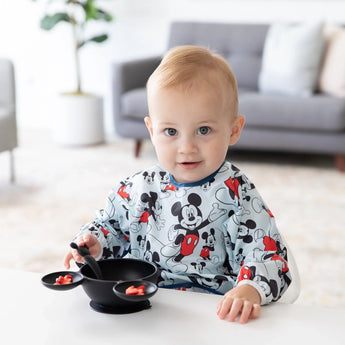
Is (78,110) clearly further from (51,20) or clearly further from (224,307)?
(224,307)

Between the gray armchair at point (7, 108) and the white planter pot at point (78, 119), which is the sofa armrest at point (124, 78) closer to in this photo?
the white planter pot at point (78, 119)

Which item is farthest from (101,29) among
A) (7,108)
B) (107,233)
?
(107,233)

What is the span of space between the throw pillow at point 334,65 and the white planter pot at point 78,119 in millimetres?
1495

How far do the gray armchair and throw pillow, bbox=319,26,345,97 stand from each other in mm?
1796

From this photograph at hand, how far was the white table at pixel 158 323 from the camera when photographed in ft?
2.50

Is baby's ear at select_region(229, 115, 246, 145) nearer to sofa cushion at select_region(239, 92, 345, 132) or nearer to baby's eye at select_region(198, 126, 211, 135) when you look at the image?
baby's eye at select_region(198, 126, 211, 135)

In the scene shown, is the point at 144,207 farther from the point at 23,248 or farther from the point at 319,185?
the point at 319,185

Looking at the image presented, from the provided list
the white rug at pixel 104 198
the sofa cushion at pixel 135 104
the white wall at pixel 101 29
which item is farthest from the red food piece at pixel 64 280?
the white wall at pixel 101 29

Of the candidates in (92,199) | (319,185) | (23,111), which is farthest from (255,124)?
(23,111)

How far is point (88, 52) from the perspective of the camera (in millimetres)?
4809

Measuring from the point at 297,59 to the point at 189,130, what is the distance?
9.78 ft

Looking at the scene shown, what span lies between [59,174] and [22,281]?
2.70 meters

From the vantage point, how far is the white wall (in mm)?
4355

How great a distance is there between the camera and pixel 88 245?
1.01 m
